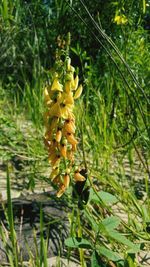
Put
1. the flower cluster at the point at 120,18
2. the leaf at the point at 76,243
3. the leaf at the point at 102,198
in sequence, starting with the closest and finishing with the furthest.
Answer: the leaf at the point at 76,243 < the leaf at the point at 102,198 < the flower cluster at the point at 120,18

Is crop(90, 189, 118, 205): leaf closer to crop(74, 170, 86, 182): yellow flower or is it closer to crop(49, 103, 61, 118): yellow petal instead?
crop(74, 170, 86, 182): yellow flower

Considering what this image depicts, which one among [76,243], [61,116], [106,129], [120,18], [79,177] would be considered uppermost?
Answer: [120,18]

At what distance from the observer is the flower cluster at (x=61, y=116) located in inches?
38.2

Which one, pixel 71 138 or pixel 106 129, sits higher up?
pixel 106 129

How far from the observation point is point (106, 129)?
7.24ft

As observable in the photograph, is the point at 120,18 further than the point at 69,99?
Yes

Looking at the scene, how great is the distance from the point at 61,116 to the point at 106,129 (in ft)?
4.06

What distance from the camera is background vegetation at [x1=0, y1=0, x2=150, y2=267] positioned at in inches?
43.3

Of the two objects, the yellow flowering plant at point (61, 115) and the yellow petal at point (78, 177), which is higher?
the yellow flowering plant at point (61, 115)

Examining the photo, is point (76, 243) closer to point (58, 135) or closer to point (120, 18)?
point (58, 135)

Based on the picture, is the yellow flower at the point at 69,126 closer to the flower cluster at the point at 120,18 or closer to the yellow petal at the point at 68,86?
the yellow petal at the point at 68,86

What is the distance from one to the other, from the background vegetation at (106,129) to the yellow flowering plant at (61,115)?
0.09 meters

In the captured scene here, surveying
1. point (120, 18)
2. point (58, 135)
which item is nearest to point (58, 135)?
point (58, 135)

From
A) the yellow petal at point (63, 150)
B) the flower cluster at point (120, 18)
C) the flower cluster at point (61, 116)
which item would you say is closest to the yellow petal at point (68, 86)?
the flower cluster at point (61, 116)
